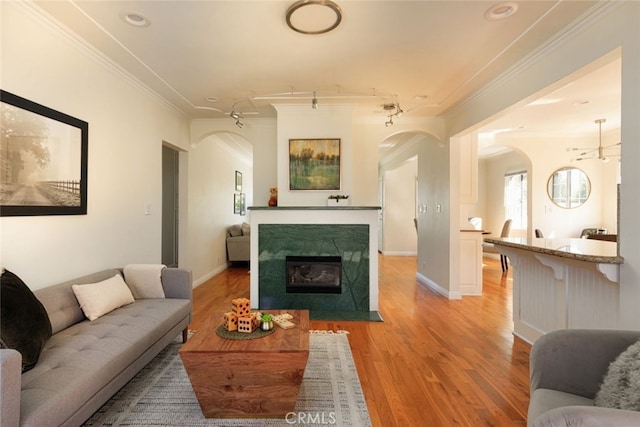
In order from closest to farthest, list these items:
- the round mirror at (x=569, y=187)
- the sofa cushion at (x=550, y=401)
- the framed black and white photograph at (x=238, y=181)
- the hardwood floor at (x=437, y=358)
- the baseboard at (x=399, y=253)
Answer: the sofa cushion at (x=550, y=401), the hardwood floor at (x=437, y=358), the round mirror at (x=569, y=187), the framed black and white photograph at (x=238, y=181), the baseboard at (x=399, y=253)

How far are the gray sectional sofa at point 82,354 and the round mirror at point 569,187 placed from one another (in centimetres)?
654

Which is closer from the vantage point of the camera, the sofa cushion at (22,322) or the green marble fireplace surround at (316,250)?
the sofa cushion at (22,322)

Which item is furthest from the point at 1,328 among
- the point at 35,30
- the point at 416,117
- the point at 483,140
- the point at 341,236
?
the point at 483,140

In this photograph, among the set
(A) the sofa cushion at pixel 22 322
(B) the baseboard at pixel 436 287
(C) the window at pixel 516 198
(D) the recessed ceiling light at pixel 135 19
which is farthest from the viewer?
(C) the window at pixel 516 198

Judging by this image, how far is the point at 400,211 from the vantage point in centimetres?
841

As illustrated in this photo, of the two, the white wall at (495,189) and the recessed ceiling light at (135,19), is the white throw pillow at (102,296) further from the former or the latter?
the white wall at (495,189)

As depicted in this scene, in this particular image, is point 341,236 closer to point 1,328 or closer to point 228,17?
point 228,17

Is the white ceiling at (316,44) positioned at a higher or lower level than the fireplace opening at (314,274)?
higher

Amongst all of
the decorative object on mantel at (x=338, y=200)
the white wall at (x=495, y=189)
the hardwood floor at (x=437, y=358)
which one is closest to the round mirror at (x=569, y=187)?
the white wall at (x=495, y=189)

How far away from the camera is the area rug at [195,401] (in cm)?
178

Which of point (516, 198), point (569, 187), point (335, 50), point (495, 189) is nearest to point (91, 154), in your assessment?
point (335, 50)

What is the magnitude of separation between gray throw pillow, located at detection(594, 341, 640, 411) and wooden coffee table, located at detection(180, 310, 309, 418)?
1.28 meters

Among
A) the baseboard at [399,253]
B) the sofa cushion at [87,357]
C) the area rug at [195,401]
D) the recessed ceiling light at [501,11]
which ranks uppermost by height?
the recessed ceiling light at [501,11]

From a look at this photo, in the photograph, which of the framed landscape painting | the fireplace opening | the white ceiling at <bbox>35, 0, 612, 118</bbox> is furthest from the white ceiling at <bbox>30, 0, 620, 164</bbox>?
the fireplace opening
